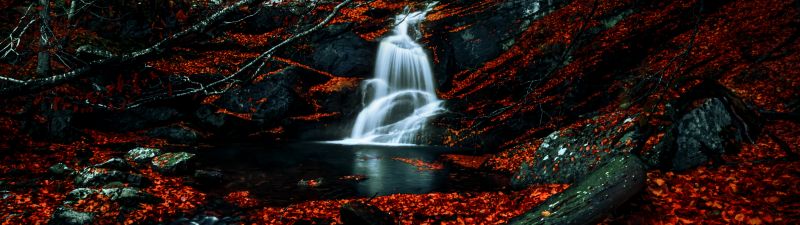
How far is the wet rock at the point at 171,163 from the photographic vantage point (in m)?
10.4

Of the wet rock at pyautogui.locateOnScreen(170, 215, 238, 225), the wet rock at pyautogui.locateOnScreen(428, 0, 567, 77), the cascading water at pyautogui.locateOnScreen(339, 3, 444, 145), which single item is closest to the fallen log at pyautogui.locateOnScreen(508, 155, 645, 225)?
the wet rock at pyautogui.locateOnScreen(170, 215, 238, 225)

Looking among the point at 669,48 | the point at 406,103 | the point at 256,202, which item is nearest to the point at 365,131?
the point at 406,103

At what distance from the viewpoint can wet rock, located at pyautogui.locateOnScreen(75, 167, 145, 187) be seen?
8.32 metres

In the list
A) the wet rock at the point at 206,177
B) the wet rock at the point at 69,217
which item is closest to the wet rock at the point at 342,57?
the wet rock at the point at 206,177

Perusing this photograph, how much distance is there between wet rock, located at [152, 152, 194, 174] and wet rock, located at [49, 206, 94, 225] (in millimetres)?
3691

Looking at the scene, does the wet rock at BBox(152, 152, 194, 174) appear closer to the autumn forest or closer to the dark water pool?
the autumn forest

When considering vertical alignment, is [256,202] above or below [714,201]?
below

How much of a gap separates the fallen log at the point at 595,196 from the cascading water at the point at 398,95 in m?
15.4

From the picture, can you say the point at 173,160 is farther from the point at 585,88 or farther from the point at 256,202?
the point at 585,88

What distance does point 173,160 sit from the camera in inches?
422

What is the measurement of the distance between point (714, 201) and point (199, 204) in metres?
9.51

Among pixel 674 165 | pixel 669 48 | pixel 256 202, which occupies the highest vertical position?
pixel 669 48

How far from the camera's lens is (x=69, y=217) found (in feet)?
21.3

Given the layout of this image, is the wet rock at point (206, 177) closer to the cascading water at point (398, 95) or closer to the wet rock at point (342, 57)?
the cascading water at point (398, 95)
